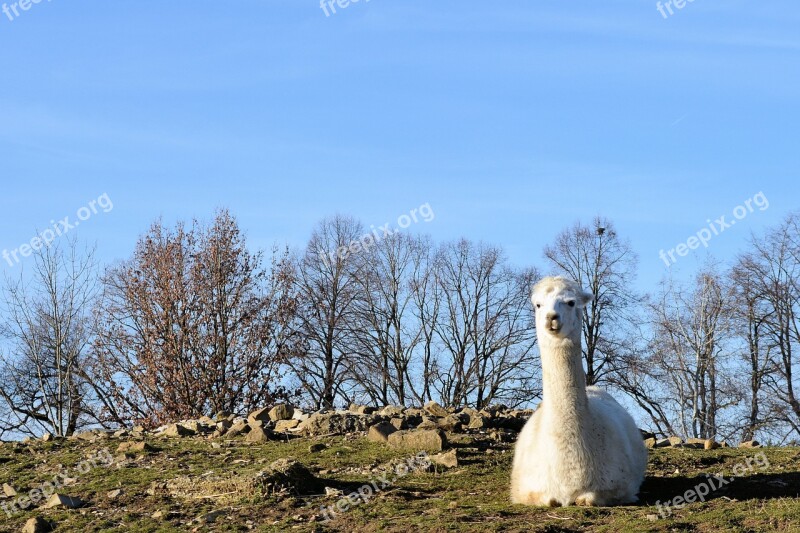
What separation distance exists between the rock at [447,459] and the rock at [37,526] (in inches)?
208

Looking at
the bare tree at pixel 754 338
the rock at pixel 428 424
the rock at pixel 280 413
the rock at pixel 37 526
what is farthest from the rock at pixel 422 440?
the bare tree at pixel 754 338

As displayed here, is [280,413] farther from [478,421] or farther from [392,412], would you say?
[478,421]

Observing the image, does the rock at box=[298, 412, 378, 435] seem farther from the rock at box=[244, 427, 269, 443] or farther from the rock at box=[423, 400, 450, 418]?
the rock at box=[423, 400, 450, 418]

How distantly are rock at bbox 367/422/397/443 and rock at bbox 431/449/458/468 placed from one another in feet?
5.84

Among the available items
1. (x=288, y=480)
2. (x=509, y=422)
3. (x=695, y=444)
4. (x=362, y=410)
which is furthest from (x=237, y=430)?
(x=695, y=444)

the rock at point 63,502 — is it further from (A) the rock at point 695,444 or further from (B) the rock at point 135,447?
(A) the rock at point 695,444

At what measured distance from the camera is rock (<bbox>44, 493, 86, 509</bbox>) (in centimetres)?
1251

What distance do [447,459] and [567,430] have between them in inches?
149

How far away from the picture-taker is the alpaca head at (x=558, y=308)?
955cm

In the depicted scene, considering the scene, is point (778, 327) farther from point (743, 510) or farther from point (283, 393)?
point (743, 510)

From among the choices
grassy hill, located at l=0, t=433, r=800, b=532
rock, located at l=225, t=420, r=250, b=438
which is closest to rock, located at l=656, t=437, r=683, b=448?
grassy hill, located at l=0, t=433, r=800, b=532

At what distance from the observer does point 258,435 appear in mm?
16281

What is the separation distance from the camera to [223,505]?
11.4 meters

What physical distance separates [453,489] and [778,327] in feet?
118
